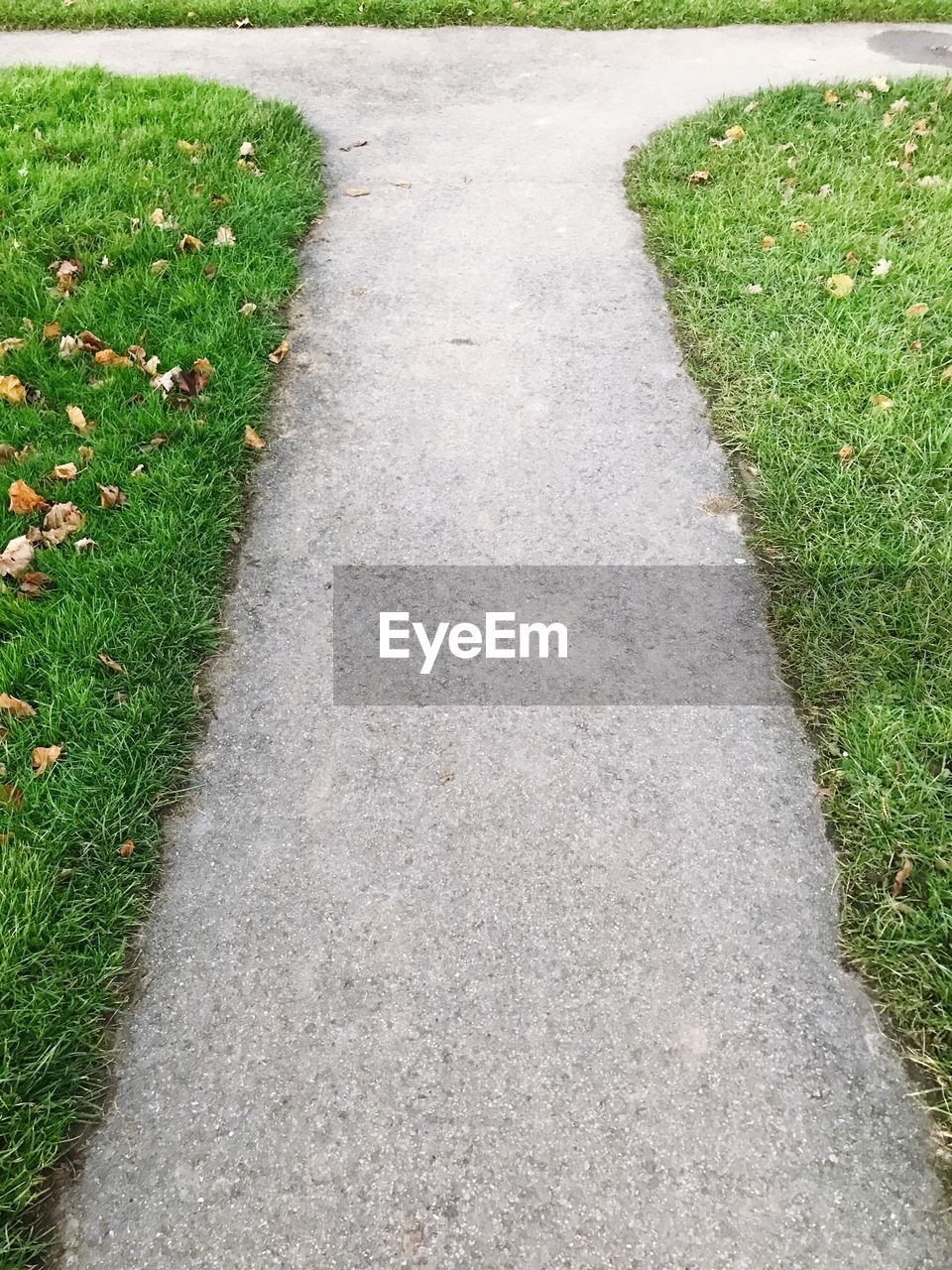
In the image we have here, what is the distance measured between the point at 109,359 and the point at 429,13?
5.00 m

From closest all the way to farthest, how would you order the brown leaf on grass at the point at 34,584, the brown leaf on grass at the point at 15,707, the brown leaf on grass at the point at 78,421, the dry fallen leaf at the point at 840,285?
the brown leaf on grass at the point at 15,707 < the brown leaf on grass at the point at 34,584 < the brown leaf on grass at the point at 78,421 < the dry fallen leaf at the point at 840,285

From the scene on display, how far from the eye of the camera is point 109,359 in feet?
11.8

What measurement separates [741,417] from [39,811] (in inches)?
114

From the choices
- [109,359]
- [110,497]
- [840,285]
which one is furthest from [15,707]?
[840,285]

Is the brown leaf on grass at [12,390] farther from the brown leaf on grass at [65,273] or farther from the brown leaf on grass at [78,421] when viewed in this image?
the brown leaf on grass at [65,273]

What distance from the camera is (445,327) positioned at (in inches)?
161

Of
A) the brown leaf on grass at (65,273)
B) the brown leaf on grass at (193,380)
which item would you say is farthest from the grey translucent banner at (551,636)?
the brown leaf on grass at (65,273)

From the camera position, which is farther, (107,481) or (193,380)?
(193,380)

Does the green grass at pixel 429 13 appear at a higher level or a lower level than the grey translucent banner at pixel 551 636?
higher

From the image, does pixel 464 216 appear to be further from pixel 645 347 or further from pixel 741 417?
pixel 741 417

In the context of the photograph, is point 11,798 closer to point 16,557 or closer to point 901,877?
point 16,557

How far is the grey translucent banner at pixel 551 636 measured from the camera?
2660 mm

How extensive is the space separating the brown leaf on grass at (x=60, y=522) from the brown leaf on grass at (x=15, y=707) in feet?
2.20

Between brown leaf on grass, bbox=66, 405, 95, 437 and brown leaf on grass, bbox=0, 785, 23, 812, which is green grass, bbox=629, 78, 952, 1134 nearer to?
brown leaf on grass, bbox=0, 785, 23, 812
